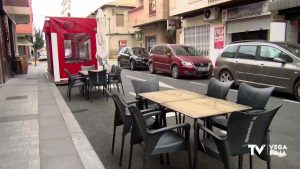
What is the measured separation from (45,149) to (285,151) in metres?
3.66

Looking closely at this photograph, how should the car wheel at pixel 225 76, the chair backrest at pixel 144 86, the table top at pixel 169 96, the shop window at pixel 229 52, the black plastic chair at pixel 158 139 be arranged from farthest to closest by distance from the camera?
the car wheel at pixel 225 76
the shop window at pixel 229 52
the chair backrest at pixel 144 86
the table top at pixel 169 96
the black plastic chair at pixel 158 139

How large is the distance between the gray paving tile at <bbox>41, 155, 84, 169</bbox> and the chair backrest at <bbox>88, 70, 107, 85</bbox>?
4538mm

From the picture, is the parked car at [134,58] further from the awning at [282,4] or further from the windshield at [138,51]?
the awning at [282,4]

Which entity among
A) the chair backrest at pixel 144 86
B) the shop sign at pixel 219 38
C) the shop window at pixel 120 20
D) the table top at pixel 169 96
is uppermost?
the shop window at pixel 120 20

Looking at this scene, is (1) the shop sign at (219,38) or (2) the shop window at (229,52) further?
(1) the shop sign at (219,38)

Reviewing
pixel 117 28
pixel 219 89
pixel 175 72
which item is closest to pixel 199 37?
pixel 175 72

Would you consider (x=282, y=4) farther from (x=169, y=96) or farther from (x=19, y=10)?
(x=19, y=10)

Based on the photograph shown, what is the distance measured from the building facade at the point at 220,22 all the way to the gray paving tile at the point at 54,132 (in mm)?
9750

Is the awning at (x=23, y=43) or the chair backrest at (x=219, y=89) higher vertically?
the awning at (x=23, y=43)

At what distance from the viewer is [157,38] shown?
Result: 81.6 ft

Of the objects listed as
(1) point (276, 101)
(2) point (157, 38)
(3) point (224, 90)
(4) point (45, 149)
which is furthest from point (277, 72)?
(2) point (157, 38)

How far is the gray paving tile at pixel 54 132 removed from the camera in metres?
5.12

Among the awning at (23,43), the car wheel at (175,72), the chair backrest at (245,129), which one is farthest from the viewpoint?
the awning at (23,43)

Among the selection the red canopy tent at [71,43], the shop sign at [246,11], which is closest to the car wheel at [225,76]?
the shop sign at [246,11]
